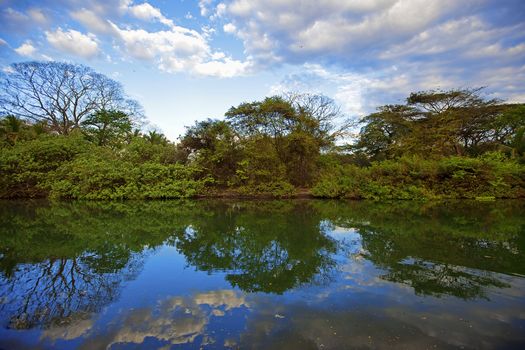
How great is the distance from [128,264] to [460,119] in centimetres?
2566

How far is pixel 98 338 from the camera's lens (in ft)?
10.2

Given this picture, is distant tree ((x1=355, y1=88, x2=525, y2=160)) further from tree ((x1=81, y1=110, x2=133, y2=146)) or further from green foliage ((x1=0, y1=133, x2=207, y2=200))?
tree ((x1=81, y1=110, x2=133, y2=146))

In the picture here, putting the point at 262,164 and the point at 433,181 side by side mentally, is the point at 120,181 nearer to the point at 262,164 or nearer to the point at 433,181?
the point at 262,164

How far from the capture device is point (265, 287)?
4508 mm

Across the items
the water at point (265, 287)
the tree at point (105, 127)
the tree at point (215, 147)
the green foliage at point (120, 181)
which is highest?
the tree at point (105, 127)

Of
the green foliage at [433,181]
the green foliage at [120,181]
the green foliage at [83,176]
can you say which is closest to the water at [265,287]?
the green foliage at [433,181]

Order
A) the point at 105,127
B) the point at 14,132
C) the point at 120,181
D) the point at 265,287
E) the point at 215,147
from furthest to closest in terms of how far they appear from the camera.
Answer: the point at 105,127 → the point at 14,132 → the point at 215,147 → the point at 120,181 → the point at 265,287

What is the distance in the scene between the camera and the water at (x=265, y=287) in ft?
10.2

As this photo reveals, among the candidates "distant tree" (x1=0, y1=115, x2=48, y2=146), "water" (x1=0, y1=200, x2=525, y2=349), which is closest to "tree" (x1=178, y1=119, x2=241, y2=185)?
"water" (x1=0, y1=200, x2=525, y2=349)

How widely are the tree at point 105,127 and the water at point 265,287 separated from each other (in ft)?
71.6

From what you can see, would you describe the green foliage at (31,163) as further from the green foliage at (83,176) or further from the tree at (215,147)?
the tree at (215,147)

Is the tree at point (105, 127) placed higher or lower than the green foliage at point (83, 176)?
higher

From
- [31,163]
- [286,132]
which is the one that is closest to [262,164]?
[286,132]

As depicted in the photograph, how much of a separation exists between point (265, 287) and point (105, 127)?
29799mm
